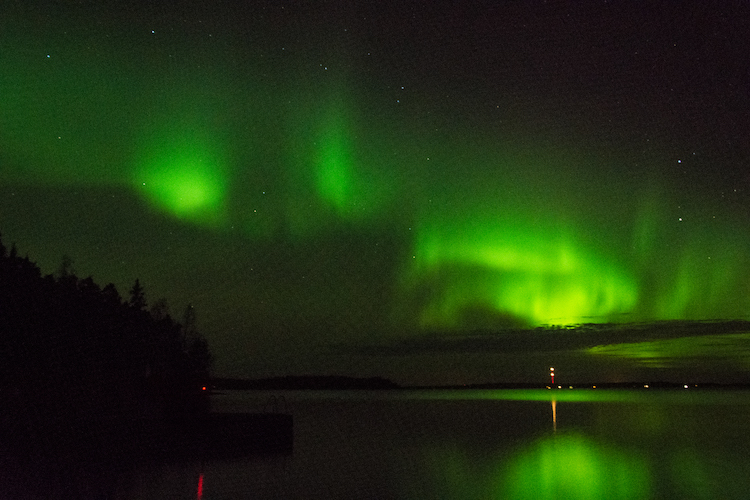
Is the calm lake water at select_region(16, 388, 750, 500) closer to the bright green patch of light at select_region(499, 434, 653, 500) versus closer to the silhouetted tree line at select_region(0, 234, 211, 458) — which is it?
the bright green patch of light at select_region(499, 434, 653, 500)

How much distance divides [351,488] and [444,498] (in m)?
3.56

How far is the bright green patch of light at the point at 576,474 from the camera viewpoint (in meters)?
26.1

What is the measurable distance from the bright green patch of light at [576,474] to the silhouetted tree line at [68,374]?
764 inches

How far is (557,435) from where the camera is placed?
183ft

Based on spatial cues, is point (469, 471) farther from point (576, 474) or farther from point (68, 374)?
point (68, 374)

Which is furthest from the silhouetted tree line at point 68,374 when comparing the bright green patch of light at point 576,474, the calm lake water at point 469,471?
the bright green patch of light at point 576,474

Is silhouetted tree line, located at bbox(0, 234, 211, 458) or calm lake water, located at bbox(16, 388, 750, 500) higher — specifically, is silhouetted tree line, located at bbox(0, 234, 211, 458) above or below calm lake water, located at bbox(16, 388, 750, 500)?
above

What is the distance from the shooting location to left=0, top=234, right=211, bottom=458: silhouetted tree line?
3744cm

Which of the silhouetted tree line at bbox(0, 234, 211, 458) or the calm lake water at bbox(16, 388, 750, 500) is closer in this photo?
the calm lake water at bbox(16, 388, 750, 500)

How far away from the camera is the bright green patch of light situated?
2612cm

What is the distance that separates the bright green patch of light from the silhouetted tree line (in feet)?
63.7

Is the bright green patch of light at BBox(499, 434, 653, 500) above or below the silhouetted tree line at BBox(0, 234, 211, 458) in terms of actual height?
below

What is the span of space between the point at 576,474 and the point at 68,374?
30.1 m

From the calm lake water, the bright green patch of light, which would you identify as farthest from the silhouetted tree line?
the bright green patch of light
